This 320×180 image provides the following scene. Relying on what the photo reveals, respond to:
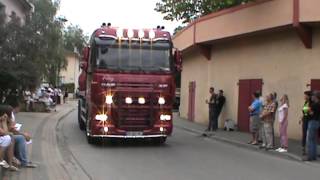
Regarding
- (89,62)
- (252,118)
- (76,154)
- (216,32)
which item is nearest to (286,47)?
(252,118)

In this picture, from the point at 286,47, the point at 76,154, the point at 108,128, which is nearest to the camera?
the point at 76,154

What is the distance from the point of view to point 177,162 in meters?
14.6

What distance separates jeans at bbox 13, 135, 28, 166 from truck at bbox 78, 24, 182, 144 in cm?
522

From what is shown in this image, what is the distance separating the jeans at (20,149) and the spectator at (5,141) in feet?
1.30

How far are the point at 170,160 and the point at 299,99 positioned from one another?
707 cm

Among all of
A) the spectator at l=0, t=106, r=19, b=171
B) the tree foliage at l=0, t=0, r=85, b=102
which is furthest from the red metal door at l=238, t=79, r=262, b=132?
the spectator at l=0, t=106, r=19, b=171

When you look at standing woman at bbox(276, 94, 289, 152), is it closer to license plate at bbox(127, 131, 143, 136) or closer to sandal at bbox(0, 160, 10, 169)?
license plate at bbox(127, 131, 143, 136)

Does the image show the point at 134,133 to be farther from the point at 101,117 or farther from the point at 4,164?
the point at 4,164

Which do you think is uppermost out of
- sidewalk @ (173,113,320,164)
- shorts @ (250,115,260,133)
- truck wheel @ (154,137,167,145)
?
shorts @ (250,115,260,133)

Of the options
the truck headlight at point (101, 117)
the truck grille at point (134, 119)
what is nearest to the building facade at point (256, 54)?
the truck grille at point (134, 119)

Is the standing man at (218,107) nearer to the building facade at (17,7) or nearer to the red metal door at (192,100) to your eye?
the red metal door at (192,100)

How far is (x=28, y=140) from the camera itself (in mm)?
12297

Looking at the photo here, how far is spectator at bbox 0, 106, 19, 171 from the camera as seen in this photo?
11.2 meters

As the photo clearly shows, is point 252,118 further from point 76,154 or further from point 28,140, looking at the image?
point 28,140
